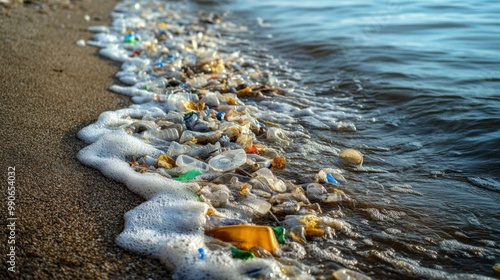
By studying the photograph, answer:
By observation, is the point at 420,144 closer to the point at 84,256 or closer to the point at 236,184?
the point at 236,184

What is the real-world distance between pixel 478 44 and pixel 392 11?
2.88 metres

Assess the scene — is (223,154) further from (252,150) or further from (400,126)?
(400,126)

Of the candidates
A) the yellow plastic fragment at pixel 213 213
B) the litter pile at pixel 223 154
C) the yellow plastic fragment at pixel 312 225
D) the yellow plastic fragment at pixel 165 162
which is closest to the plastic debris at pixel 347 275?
the litter pile at pixel 223 154

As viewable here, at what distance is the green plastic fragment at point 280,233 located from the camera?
2206 mm

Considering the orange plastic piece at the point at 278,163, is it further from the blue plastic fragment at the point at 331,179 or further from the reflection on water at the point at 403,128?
the blue plastic fragment at the point at 331,179

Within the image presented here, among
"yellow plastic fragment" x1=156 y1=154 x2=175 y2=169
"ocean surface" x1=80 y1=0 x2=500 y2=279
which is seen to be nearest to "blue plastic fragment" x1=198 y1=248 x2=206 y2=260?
"ocean surface" x1=80 y1=0 x2=500 y2=279

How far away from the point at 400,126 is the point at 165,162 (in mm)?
2157

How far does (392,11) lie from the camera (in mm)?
9070

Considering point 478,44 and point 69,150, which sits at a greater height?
point 478,44

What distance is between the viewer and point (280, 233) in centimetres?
223

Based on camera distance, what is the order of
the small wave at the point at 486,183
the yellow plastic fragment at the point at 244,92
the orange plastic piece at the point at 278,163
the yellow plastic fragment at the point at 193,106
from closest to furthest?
the small wave at the point at 486,183, the orange plastic piece at the point at 278,163, the yellow plastic fragment at the point at 193,106, the yellow plastic fragment at the point at 244,92

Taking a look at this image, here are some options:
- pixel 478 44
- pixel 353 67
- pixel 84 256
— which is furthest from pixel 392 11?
pixel 84 256

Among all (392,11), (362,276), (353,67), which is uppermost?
(392,11)

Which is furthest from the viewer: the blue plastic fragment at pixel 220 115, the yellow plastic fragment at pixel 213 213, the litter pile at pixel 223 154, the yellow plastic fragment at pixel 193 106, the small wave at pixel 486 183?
the yellow plastic fragment at pixel 193 106
